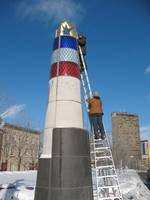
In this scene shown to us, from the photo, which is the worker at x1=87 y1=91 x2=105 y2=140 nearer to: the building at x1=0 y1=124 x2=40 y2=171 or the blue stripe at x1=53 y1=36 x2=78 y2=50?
the blue stripe at x1=53 y1=36 x2=78 y2=50

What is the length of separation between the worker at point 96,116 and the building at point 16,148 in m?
43.9

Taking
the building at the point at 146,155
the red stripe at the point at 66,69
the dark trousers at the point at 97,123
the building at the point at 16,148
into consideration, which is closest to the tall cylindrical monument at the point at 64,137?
the red stripe at the point at 66,69

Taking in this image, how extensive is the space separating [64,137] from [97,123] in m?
2.07

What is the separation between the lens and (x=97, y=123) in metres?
9.30

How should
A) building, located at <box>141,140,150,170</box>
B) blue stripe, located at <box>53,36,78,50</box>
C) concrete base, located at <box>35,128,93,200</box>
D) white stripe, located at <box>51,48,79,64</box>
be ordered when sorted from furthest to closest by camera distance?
building, located at <box>141,140,150,170</box>
blue stripe, located at <box>53,36,78,50</box>
white stripe, located at <box>51,48,79,64</box>
concrete base, located at <box>35,128,93,200</box>

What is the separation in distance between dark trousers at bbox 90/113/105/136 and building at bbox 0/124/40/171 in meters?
43.8

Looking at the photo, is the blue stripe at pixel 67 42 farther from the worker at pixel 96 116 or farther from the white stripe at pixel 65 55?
the worker at pixel 96 116

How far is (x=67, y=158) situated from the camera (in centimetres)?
736

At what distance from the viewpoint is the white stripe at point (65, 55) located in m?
8.45

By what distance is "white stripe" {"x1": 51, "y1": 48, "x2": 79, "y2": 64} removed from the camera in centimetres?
845

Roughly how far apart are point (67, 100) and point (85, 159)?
1.95 m

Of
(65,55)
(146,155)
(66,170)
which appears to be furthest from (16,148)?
(146,155)

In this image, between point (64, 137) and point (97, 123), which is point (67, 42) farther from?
point (64, 137)

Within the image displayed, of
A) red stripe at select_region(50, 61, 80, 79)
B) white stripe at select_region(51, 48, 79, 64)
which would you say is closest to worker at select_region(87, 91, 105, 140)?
red stripe at select_region(50, 61, 80, 79)
